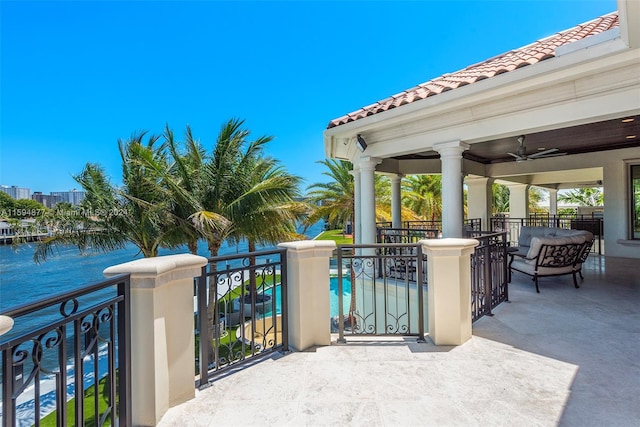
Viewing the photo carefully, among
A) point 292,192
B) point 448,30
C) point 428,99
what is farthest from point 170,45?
point 428,99

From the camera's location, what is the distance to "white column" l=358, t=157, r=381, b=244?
6.90 meters

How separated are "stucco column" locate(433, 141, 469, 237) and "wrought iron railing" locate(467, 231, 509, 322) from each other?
2.43ft

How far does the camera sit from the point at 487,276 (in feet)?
14.1

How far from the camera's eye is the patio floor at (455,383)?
7.11 feet

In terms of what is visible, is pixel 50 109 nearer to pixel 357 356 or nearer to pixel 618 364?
pixel 357 356

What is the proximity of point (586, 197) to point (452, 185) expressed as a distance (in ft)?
98.5

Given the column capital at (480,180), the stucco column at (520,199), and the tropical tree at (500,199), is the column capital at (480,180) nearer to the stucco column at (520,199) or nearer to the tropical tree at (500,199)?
the stucco column at (520,199)

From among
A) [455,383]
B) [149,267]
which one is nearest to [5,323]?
[149,267]

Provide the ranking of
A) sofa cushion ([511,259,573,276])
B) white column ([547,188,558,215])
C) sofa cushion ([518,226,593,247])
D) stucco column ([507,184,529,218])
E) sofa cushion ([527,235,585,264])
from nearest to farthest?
sofa cushion ([527,235,585,264]), sofa cushion ([511,259,573,276]), sofa cushion ([518,226,593,247]), stucco column ([507,184,529,218]), white column ([547,188,558,215])

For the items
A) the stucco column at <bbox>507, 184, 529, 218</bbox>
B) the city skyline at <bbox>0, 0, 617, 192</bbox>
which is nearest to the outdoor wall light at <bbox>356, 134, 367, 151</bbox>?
the city skyline at <bbox>0, 0, 617, 192</bbox>

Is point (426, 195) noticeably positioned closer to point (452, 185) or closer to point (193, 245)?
point (452, 185)

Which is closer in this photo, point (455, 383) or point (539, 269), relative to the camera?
point (455, 383)

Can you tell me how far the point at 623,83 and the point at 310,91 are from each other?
24868 millimetres

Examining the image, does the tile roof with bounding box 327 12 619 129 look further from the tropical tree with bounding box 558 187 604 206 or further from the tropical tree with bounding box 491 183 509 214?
the tropical tree with bounding box 558 187 604 206
